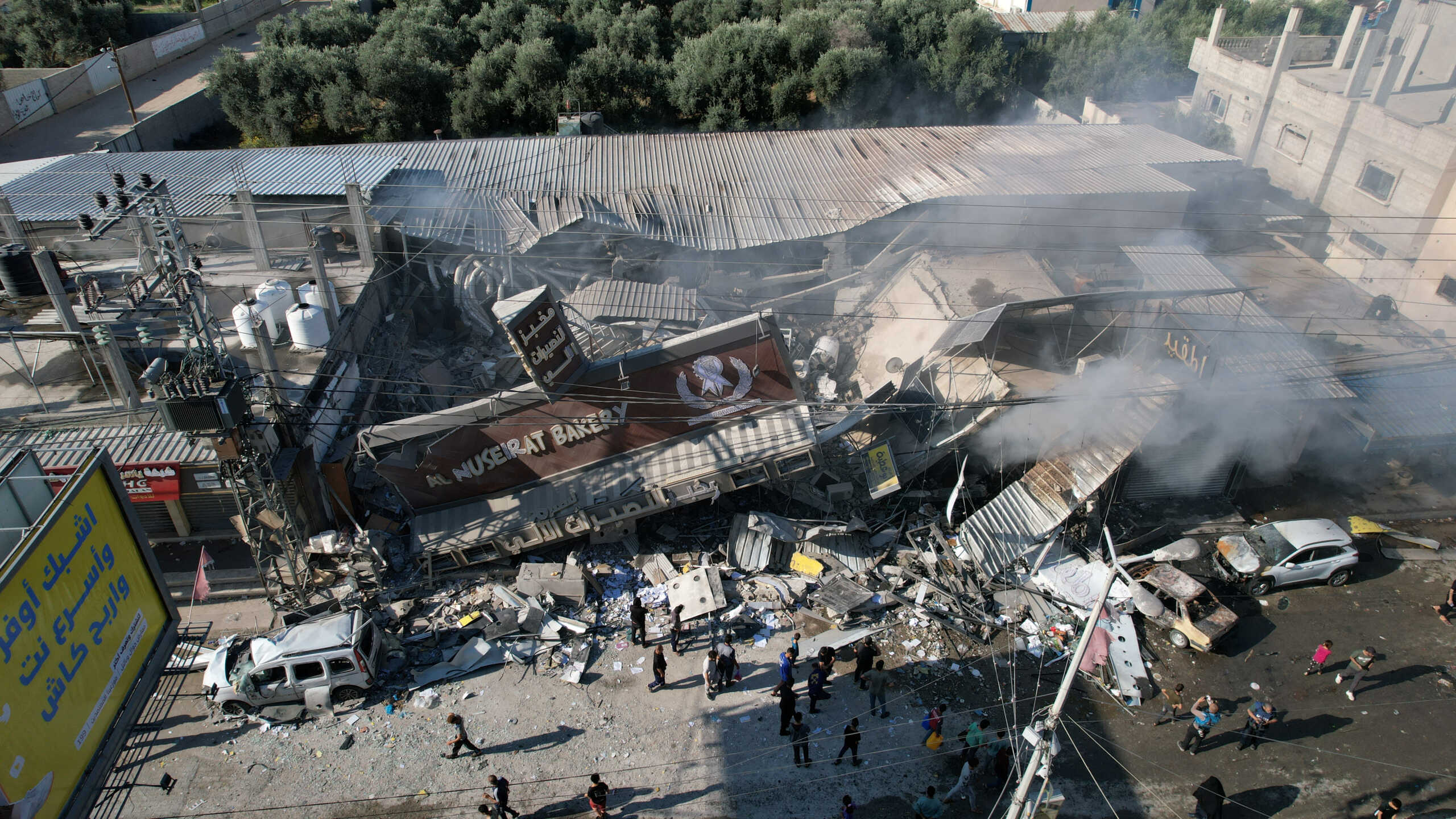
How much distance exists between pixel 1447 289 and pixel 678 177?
764 inches

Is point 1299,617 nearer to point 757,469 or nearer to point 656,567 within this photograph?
point 757,469

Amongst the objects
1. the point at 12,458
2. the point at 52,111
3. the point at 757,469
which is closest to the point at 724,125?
the point at 757,469

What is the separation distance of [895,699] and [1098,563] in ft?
14.8

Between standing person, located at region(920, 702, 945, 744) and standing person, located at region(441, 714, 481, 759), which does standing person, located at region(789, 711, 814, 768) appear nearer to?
standing person, located at region(920, 702, 945, 744)

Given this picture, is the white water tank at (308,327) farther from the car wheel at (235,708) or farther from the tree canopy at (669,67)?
the tree canopy at (669,67)

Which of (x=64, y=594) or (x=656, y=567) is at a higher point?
(x=64, y=594)

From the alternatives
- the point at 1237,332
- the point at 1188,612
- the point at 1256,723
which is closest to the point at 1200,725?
the point at 1256,723

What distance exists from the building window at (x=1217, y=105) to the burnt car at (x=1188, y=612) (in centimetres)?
2375

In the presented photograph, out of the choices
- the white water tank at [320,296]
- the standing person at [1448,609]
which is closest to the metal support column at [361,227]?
the white water tank at [320,296]

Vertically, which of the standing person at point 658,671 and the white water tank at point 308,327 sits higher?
the white water tank at point 308,327

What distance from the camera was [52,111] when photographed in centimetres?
3123

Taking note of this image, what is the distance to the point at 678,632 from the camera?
12.2 m

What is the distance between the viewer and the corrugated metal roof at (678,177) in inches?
770

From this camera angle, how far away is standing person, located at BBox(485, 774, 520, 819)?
957 cm
